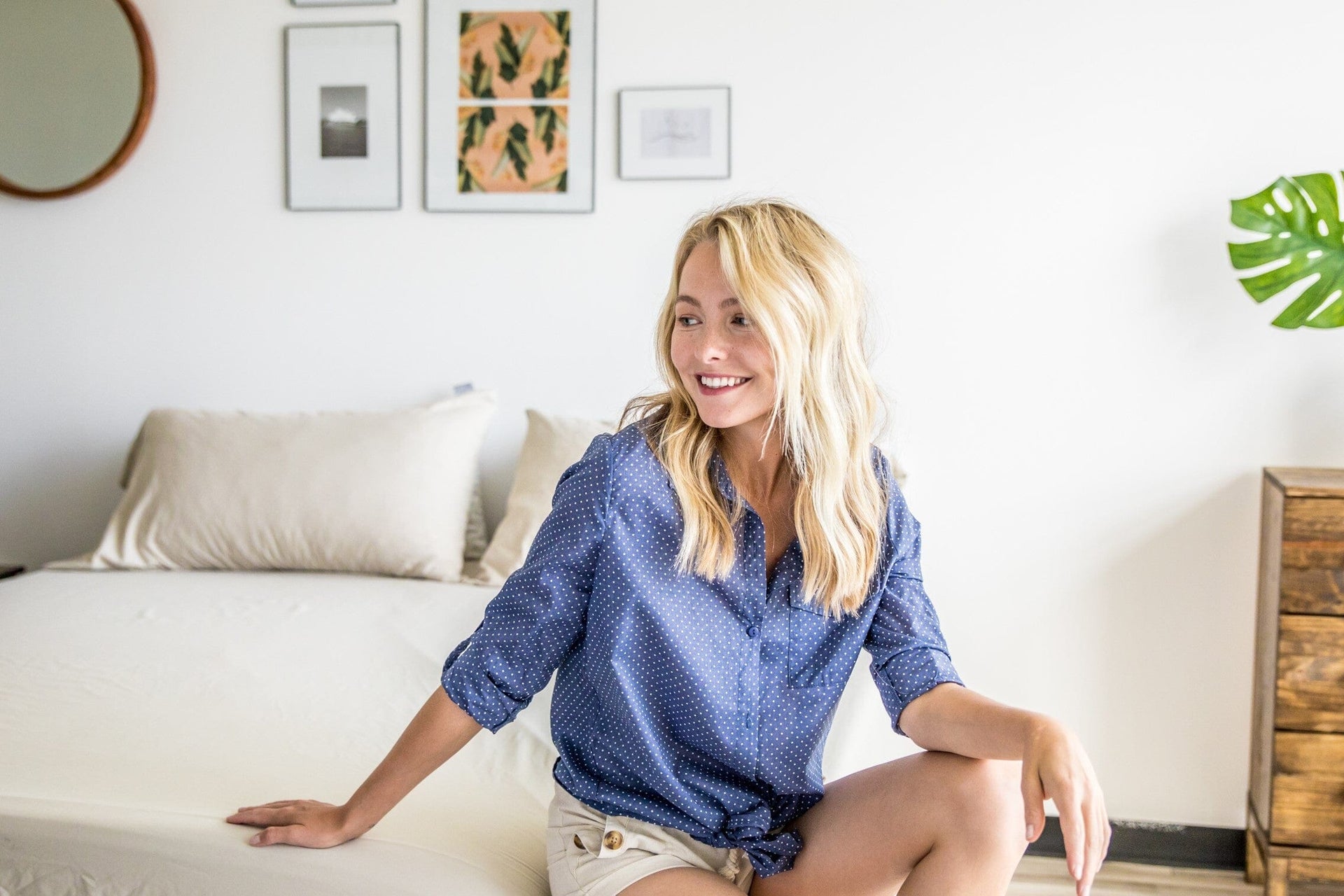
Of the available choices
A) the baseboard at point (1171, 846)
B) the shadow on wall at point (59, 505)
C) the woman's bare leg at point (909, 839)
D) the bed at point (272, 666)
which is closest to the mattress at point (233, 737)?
the bed at point (272, 666)

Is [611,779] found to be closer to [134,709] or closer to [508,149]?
[134,709]

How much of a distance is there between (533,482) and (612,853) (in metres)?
1.33

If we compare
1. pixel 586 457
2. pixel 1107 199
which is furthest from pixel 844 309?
pixel 1107 199

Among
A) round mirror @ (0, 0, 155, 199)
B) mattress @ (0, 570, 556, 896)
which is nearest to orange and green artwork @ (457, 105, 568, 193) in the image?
round mirror @ (0, 0, 155, 199)

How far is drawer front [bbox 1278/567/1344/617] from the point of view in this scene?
202 centimetres

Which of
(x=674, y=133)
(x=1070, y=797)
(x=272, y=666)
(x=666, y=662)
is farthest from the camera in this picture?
(x=674, y=133)

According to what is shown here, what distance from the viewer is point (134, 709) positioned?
1.68m

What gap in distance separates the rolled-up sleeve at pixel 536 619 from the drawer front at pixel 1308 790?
1560 millimetres

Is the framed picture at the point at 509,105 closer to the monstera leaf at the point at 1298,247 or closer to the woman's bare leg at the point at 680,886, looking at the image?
the monstera leaf at the point at 1298,247

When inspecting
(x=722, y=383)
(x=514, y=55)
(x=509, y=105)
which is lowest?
(x=722, y=383)

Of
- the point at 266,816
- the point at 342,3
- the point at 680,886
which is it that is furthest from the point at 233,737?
the point at 342,3

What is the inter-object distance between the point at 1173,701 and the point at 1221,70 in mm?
1372

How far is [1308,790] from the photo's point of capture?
2053mm

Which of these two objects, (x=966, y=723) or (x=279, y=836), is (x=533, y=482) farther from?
(x=966, y=723)
